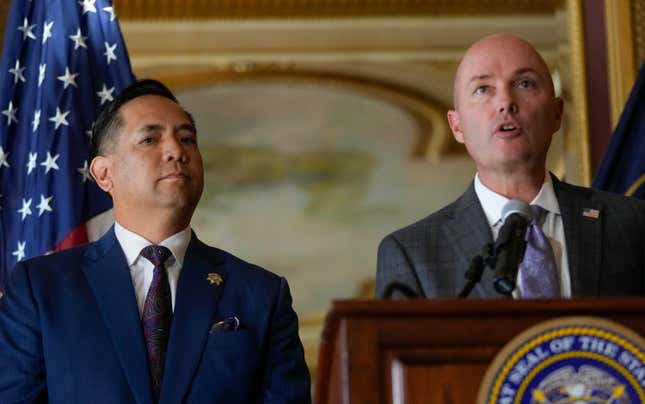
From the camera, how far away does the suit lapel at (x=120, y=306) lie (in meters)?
2.59

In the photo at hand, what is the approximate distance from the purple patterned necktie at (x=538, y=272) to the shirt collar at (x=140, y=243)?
0.85 m

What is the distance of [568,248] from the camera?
255 centimetres

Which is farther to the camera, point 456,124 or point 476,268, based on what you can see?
point 456,124

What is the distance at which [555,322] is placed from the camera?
70.9 inches

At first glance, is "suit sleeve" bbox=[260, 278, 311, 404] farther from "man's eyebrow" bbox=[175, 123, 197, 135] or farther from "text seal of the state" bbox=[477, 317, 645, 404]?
"text seal of the state" bbox=[477, 317, 645, 404]

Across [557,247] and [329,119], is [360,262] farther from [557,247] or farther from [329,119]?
[557,247]

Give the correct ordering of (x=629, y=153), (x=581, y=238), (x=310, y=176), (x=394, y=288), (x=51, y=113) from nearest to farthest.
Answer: (x=394, y=288) → (x=581, y=238) → (x=51, y=113) → (x=629, y=153) → (x=310, y=176)

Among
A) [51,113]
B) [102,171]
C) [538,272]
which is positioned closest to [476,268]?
[538,272]

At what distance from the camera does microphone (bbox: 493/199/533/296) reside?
78.9 inches

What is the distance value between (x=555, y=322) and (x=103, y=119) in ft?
5.40

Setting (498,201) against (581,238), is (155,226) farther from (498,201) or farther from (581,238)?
(581,238)

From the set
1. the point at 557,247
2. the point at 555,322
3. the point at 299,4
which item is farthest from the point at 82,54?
the point at 299,4

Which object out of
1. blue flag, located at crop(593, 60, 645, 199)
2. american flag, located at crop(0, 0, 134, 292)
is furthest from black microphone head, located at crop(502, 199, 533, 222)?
blue flag, located at crop(593, 60, 645, 199)

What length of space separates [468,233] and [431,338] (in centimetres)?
81
